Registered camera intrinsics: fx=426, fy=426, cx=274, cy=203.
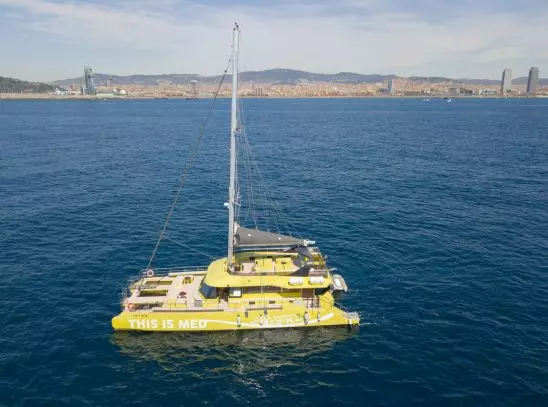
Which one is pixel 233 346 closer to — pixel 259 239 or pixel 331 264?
pixel 259 239

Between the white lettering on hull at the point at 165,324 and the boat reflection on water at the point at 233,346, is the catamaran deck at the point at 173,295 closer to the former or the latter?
the white lettering on hull at the point at 165,324

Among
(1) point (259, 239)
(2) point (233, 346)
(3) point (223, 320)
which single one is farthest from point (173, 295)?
(1) point (259, 239)

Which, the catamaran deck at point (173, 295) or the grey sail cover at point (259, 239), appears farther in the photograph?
the grey sail cover at point (259, 239)

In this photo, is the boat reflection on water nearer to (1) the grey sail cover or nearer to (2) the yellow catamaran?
(2) the yellow catamaran

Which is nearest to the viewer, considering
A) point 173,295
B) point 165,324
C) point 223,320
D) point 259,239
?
point 165,324

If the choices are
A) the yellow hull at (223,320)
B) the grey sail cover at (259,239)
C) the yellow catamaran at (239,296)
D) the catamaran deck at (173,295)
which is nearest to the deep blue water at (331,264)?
the yellow hull at (223,320)

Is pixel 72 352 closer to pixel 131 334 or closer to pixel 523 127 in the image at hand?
pixel 131 334

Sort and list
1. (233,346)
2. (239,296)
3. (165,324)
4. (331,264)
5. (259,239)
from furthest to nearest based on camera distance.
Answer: (331,264), (259,239), (239,296), (165,324), (233,346)

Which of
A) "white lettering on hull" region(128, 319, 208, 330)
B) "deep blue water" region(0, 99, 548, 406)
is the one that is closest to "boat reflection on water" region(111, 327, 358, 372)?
"deep blue water" region(0, 99, 548, 406)
